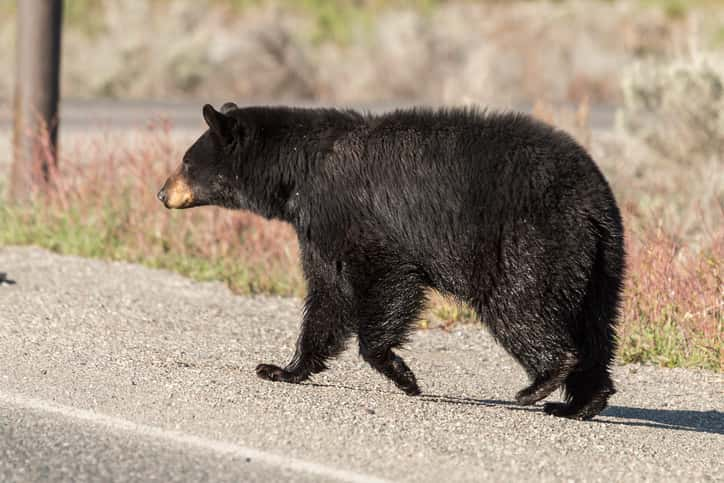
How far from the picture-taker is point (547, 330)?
628 centimetres

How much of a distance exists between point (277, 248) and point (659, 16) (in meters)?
22.8

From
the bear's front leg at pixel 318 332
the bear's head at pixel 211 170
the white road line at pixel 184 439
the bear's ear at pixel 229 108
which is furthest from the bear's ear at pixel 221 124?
the white road line at pixel 184 439

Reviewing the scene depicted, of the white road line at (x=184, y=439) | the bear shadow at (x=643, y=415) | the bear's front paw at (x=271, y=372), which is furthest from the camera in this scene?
the bear's front paw at (x=271, y=372)

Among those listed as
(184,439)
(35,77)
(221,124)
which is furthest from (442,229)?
(35,77)

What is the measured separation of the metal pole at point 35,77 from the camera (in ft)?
37.5

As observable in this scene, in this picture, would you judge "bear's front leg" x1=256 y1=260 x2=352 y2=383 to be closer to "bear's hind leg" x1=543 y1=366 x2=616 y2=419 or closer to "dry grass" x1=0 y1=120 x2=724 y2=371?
"bear's hind leg" x1=543 y1=366 x2=616 y2=419

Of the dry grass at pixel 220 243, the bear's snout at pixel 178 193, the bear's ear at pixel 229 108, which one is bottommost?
the dry grass at pixel 220 243

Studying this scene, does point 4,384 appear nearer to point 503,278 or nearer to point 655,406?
point 503,278

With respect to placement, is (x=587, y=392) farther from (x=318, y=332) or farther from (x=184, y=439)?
(x=184, y=439)

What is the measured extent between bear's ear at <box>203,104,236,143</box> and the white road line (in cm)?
176

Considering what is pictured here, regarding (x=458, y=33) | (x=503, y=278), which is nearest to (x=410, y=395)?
(x=503, y=278)

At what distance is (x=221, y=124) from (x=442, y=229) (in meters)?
1.46

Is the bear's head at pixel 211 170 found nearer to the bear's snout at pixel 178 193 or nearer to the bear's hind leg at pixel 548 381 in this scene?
the bear's snout at pixel 178 193

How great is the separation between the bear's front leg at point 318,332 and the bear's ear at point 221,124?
3.30 ft
